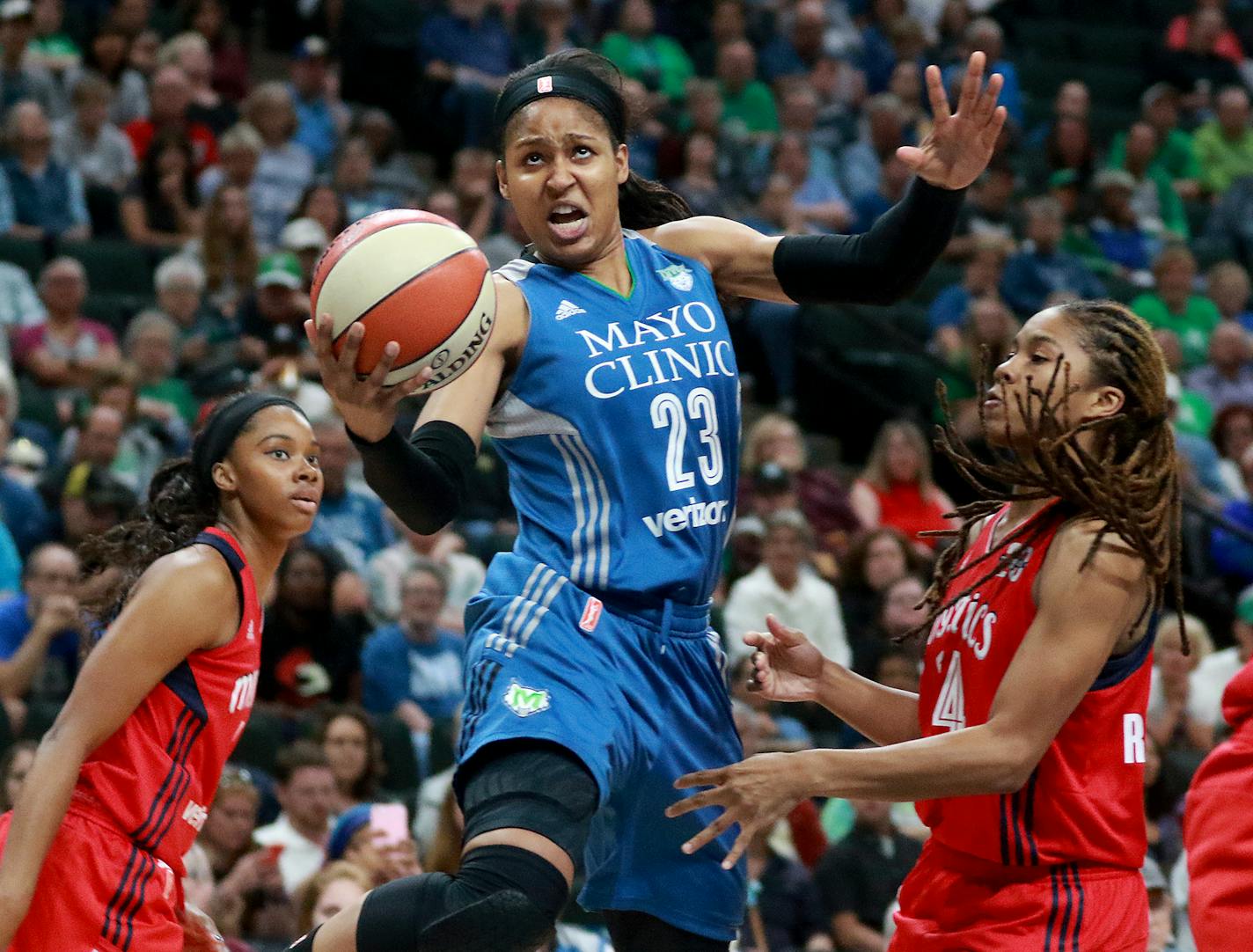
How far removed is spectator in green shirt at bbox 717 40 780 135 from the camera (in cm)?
1384

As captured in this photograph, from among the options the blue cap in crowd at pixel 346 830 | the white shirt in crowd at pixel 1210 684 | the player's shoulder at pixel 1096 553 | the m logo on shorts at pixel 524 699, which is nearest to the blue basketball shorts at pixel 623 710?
the m logo on shorts at pixel 524 699

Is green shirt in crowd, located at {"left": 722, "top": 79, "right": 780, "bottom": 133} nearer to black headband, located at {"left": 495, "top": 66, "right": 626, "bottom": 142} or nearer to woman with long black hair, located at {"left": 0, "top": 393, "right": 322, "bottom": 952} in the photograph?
black headband, located at {"left": 495, "top": 66, "right": 626, "bottom": 142}

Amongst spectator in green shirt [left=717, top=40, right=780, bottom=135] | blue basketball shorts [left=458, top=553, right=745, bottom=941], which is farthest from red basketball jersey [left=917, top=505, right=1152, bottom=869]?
spectator in green shirt [left=717, top=40, right=780, bottom=135]

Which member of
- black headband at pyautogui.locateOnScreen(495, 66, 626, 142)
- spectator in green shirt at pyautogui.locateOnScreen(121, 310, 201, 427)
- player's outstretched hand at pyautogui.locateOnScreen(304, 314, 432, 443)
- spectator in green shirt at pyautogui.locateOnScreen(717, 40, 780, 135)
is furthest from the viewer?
spectator in green shirt at pyautogui.locateOnScreen(717, 40, 780, 135)

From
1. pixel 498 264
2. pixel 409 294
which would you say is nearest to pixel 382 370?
pixel 409 294

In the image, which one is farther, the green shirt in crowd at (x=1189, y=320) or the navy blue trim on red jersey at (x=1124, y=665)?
the green shirt in crowd at (x=1189, y=320)

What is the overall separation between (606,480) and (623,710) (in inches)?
19.1

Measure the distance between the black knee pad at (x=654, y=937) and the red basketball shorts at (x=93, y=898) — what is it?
3.16 feet

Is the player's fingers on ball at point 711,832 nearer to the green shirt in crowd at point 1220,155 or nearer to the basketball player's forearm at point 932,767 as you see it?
the basketball player's forearm at point 932,767

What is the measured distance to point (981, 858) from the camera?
3.70 meters

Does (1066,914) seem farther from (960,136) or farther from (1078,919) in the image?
(960,136)

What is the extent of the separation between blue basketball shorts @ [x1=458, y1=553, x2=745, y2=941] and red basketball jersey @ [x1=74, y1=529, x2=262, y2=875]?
1.88 ft

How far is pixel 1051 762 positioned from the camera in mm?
3627

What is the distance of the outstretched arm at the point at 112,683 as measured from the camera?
3.94m
